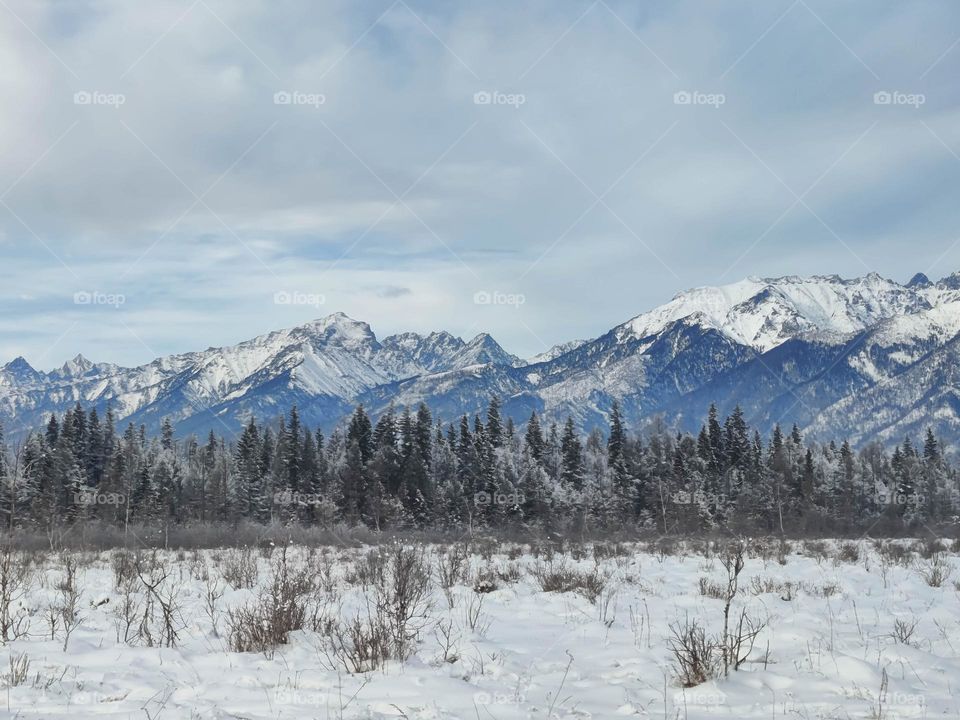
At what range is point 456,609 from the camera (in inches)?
368

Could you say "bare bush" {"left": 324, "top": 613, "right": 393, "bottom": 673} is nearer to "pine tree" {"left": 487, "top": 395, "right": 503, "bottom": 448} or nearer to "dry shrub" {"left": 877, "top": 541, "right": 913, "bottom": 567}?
"dry shrub" {"left": 877, "top": 541, "right": 913, "bottom": 567}

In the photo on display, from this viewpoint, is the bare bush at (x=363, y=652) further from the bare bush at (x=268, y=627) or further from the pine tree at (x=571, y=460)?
the pine tree at (x=571, y=460)

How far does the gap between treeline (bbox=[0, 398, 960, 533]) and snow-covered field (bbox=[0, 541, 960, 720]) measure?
36.6 meters

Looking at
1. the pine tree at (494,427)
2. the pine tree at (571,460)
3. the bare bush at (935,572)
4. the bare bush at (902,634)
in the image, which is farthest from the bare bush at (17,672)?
the pine tree at (494,427)

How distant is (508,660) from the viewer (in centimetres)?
636

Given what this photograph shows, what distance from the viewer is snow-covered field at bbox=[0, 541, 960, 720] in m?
4.92

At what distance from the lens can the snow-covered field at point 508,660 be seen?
492 centimetres

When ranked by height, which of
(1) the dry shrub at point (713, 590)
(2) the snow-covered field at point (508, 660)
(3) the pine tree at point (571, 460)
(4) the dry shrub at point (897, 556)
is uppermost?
(3) the pine tree at point (571, 460)

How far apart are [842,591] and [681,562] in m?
5.56

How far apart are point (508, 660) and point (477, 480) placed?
52.1m

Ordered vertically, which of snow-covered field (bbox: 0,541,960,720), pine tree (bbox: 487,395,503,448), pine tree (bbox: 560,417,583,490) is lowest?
snow-covered field (bbox: 0,541,960,720)

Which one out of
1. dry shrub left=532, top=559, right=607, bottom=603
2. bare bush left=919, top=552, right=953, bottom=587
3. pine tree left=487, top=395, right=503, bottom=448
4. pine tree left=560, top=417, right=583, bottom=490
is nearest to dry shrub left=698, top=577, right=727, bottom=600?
dry shrub left=532, top=559, right=607, bottom=603

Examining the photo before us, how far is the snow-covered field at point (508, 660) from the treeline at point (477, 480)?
3657cm

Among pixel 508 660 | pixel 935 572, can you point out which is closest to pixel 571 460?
pixel 935 572
